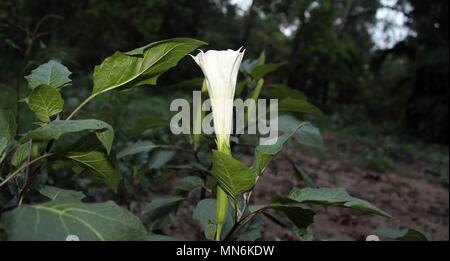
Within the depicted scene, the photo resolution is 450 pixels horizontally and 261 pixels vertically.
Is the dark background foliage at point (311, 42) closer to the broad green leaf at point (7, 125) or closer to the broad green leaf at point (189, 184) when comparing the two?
the broad green leaf at point (189, 184)

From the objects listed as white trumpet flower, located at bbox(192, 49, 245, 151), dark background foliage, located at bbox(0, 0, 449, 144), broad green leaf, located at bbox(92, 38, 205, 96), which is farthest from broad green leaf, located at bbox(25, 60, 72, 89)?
dark background foliage, located at bbox(0, 0, 449, 144)

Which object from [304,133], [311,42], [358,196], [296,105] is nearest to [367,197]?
[358,196]

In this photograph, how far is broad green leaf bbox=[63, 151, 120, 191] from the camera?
594 millimetres

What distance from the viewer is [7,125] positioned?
22.6 inches

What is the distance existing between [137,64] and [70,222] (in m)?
0.24

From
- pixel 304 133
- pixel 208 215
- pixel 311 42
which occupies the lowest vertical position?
pixel 208 215

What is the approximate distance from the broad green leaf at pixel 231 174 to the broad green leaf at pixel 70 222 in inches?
5.2

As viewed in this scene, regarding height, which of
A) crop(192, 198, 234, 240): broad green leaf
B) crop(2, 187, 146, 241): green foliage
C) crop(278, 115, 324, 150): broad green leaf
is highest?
crop(278, 115, 324, 150): broad green leaf

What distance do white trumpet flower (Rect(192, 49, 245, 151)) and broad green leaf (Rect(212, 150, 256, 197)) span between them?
5cm

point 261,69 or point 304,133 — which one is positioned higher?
point 261,69

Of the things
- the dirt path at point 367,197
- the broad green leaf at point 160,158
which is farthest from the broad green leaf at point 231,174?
the dirt path at point 367,197

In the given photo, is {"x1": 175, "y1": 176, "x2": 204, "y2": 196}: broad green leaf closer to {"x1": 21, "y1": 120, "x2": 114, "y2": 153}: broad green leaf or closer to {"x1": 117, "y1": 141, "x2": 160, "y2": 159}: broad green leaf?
{"x1": 117, "y1": 141, "x2": 160, "y2": 159}: broad green leaf

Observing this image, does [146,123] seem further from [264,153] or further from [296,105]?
[264,153]
